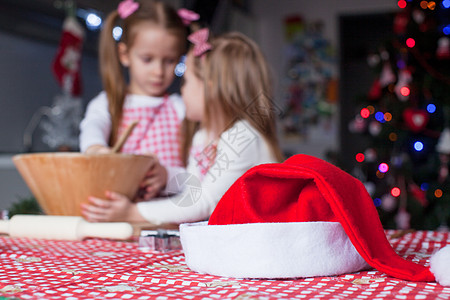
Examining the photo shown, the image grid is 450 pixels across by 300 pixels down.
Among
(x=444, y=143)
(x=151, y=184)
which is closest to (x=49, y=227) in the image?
(x=151, y=184)

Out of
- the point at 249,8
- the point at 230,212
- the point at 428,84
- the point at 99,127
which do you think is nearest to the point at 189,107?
the point at 99,127

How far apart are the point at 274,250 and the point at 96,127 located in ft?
3.40

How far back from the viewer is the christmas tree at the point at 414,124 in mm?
2334

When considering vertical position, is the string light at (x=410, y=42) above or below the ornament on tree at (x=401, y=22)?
below

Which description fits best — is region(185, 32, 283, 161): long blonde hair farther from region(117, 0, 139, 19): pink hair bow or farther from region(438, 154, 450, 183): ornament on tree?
region(438, 154, 450, 183): ornament on tree

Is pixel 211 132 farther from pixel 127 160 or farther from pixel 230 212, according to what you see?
pixel 230 212

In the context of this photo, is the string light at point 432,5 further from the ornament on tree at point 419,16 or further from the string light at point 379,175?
the string light at point 379,175

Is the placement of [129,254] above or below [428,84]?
below

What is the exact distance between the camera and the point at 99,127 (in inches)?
58.6

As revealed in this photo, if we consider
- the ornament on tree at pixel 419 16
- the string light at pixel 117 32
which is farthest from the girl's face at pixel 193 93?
the ornament on tree at pixel 419 16

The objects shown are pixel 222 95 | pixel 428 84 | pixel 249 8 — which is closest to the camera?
pixel 222 95

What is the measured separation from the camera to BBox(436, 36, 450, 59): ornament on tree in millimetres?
2348

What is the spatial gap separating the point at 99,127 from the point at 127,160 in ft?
1.80

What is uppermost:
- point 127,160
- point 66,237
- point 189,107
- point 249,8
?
point 249,8
